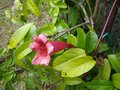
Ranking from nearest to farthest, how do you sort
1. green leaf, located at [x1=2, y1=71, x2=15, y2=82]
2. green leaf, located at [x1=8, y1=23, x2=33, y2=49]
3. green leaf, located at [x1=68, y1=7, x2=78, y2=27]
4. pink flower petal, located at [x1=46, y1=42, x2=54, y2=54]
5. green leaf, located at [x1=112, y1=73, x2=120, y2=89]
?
pink flower petal, located at [x1=46, y1=42, x2=54, y2=54], green leaf, located at [x1=112, y1=73, x2=120, y2=89], green leaf, located at [x1=8, y1=23, x2=33, y2=49], green leaf, located at [x1=2, y1=71, x2=15, y2=82], green leaf, located at [x1=68, y1=7, x2=78, y2=27]

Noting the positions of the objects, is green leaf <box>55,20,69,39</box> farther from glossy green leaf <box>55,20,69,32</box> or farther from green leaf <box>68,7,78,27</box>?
green leaf <box>68,7,78,27</box>

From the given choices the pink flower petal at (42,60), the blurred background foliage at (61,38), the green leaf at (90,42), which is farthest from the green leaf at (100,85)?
the pink flower petal at (42,60)

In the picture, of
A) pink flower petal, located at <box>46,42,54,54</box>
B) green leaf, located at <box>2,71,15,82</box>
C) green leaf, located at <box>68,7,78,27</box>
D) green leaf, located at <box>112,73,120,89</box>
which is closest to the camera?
pink flower petal, located at <box>46,42,54,54</box>

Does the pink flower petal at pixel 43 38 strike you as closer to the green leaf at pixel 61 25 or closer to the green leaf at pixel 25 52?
the green leaf at pixel 25 52

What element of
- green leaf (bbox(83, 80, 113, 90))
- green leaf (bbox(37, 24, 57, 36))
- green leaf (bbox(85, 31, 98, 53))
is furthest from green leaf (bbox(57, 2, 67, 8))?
green leaf (bbox(83, 80, 113, 90))

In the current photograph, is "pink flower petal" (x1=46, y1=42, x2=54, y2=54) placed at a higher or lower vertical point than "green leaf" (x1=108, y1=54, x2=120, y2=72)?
higher

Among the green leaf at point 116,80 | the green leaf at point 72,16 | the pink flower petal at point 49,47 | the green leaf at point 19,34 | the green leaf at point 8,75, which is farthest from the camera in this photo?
the green leaf at point 72,16

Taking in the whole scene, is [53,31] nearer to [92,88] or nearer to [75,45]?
[75,45]
